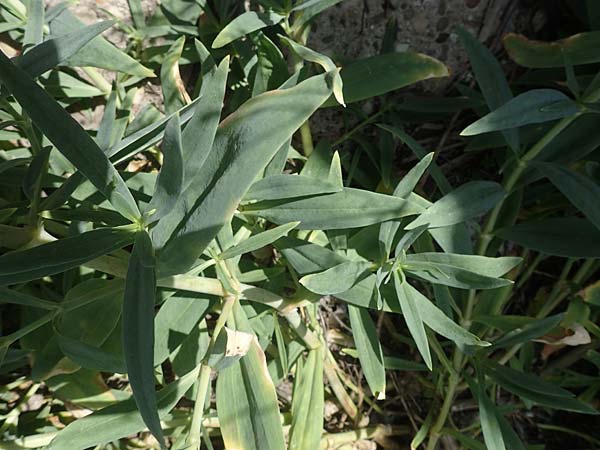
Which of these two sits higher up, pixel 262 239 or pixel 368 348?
pixel 262 239

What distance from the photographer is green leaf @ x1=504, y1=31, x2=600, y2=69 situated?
31.3 inches

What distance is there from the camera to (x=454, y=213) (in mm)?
777

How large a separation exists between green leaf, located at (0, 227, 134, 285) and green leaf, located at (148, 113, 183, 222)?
59 millimetres

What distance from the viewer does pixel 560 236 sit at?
86cm

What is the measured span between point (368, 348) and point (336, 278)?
17cm

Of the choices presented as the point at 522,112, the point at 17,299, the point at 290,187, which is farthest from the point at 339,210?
the point at 17,299

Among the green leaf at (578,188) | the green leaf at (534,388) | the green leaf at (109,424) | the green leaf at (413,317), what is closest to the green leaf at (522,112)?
the green leaf at (578,188)

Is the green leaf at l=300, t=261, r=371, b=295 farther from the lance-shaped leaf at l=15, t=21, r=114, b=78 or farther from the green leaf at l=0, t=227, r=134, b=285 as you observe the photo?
the lance-shaped leaf at l=15, t=21, r=114, b=78

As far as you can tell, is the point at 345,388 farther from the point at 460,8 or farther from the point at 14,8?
the point at 14,8

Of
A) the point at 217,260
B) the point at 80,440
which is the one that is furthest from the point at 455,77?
the point at 80,440

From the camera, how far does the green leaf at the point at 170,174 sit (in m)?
0.51

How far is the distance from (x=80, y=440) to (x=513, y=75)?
2.85 ft

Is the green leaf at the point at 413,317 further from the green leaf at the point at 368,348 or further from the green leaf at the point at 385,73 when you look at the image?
the green leaf at the point at 385,73

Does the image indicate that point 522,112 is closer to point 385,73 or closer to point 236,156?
point 385,73
